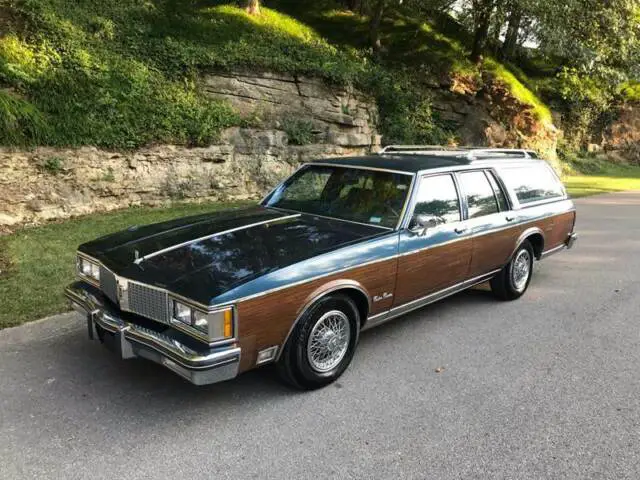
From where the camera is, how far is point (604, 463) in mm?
2980

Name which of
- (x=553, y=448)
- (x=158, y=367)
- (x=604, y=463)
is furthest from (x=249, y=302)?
(x=604, y=463)

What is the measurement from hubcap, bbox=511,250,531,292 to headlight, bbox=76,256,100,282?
164 inches

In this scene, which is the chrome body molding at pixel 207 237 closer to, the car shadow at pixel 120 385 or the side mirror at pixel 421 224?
the car shadow at pixel 120 385

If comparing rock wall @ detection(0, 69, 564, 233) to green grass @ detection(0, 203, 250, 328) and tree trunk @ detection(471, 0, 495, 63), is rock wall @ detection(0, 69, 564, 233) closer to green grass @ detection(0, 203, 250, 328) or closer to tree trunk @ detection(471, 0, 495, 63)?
green grass @ detection(0, 203, 250, 328)

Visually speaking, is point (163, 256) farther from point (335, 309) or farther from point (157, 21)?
point (157, 21)

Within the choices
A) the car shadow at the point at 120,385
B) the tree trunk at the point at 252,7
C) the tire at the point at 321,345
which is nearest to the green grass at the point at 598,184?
the tree trunk at the point at 252,7

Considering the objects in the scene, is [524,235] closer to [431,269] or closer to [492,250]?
[492,250]

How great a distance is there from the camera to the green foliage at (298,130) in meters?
12.5

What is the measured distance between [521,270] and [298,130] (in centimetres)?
785

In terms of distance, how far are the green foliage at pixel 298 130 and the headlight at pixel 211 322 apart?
32.0ft

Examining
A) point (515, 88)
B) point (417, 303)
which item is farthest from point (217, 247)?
point (515, 88)

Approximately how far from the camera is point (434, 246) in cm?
456

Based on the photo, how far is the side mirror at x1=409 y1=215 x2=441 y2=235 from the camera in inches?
170

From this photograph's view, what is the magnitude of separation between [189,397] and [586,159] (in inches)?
1042
